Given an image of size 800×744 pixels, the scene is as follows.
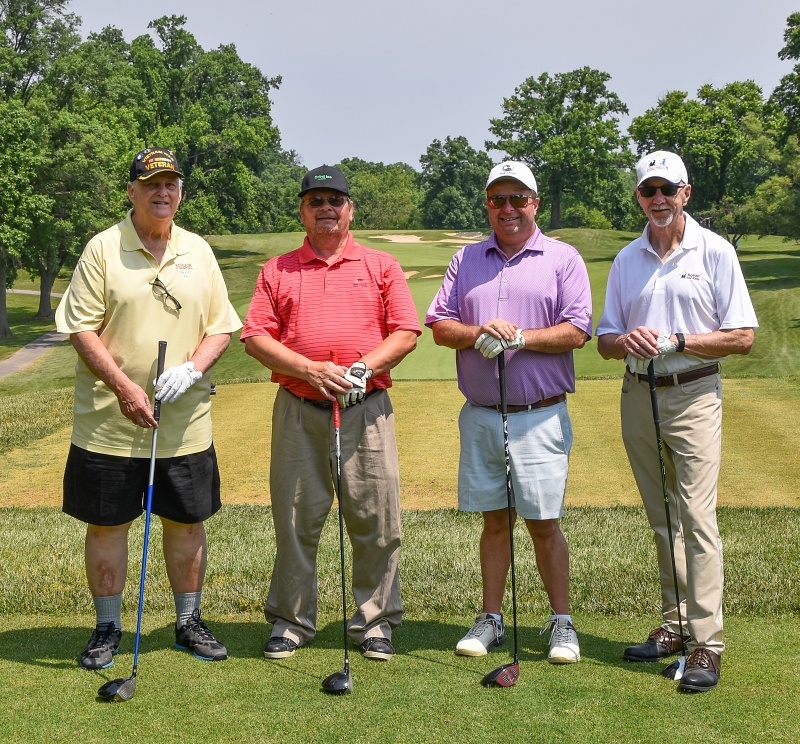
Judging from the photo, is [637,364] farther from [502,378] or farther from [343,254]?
[343,254]

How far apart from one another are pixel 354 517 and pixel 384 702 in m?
1.13

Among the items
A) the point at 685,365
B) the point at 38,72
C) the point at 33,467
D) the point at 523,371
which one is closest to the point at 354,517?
the point at 523,371

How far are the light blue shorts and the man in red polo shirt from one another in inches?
15.4

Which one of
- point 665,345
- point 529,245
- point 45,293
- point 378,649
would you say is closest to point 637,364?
point 665,345

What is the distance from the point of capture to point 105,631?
4.42m

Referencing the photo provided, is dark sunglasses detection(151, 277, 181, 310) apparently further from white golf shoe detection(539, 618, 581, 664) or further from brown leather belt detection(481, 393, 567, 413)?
white golf shoe detection(539, 618, 581, 664)

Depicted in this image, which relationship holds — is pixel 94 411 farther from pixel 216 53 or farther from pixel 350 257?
pixel 216 53

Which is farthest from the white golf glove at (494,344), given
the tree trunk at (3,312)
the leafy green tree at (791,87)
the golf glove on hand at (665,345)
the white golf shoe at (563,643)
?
the leafy green tree at (791,87)

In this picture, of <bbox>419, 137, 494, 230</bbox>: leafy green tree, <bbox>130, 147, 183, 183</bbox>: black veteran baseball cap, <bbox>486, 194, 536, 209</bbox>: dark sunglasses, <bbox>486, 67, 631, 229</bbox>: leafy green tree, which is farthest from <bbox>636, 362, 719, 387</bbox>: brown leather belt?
<bbox>419, 137, 494, 230</bbox>: leafy green tree

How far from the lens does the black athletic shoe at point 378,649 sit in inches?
169

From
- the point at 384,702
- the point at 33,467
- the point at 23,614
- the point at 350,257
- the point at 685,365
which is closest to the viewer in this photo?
the point at 384,702

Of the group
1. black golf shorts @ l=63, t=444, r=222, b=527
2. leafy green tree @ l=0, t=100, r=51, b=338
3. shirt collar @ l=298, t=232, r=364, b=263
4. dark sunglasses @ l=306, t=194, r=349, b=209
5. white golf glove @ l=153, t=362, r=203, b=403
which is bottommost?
black golf shorts @ l=63, t=444, r=222, b=527

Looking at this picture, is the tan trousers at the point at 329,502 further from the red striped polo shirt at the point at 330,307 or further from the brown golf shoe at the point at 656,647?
the brown golf shoe at the point at 656,647

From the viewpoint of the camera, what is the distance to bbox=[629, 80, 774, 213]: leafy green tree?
176 ft
